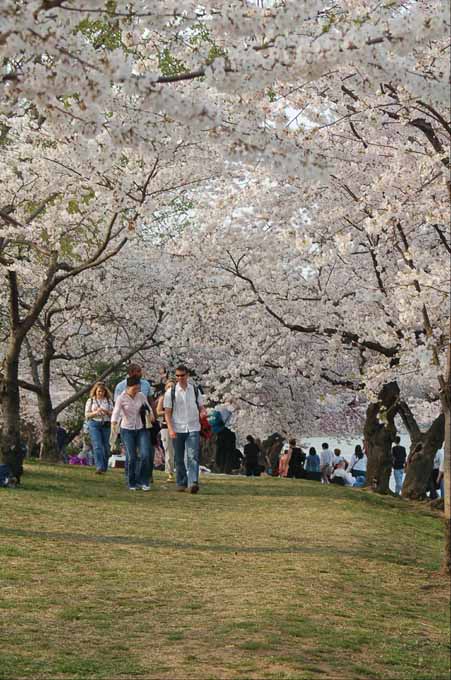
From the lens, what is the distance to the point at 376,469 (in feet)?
83.9

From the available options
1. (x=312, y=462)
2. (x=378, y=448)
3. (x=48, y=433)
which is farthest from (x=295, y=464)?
(x=378, y=448)

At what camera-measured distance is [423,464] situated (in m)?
25.3

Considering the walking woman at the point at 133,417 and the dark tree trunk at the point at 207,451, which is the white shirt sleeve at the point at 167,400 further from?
the dark tree trunk at the point at 207,451

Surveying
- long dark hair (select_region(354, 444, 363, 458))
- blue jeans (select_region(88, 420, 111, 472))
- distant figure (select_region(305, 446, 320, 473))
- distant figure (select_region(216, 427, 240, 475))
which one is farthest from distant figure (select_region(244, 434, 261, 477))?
blue jeans (select_region(88, 420, 111, 472))

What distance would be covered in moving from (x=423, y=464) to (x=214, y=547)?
14.6 metres

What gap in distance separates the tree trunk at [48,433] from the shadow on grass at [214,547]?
59.2ft

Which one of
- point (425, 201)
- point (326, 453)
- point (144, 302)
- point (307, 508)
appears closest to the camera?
point (425, 201)

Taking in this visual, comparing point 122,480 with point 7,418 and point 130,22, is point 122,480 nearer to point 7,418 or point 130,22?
point 7,418

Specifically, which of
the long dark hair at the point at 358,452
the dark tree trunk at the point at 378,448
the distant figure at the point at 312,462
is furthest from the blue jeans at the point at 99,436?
the long dark hair at the point at 358,452

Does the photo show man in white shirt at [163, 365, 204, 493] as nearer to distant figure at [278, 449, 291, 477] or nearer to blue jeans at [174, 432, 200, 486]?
blue jeans at [174, 432, 200, 486]

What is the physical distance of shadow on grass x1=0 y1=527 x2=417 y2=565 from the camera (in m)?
11.1

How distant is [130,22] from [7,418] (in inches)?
454

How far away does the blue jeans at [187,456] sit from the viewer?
55.5ft

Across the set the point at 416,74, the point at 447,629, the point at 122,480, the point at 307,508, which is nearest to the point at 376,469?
the point at 122,480
